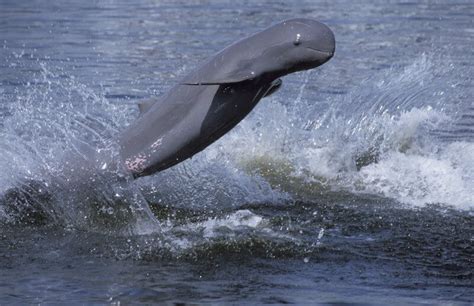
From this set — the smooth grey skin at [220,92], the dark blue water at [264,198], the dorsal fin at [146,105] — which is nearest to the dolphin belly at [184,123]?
the smooth grey skin at [220,92]

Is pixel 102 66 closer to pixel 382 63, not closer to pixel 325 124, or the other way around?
pixel 382 63

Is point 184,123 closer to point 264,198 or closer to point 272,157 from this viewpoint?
point 264,198

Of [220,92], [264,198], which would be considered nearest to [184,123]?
[220,92]

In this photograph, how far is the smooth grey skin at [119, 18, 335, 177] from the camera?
36.0 ft

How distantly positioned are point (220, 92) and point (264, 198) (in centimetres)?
230

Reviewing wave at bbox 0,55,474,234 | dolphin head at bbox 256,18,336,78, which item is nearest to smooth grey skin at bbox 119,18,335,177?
dolphin head at bbox 256,18,336,78

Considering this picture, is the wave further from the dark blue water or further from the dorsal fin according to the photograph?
the dorsal fin

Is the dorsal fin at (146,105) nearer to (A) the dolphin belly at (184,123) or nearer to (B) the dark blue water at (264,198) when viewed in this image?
(A) the dolphin belly at (184,123)

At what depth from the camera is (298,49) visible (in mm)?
10984

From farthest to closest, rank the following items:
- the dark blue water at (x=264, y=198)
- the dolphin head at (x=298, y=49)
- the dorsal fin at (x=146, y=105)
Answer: the dorsal fin at (x=146, y=105)
the dolphin head at (x=298, y=49)
the dark blue water at (x=264, y=198)

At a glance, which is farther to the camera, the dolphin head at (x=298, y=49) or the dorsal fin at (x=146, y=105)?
the dorsal fin at (x=146, y=105)

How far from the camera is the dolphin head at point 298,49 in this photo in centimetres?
1096

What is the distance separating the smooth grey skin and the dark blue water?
1.94 ft

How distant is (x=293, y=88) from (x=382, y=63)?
117 inches
